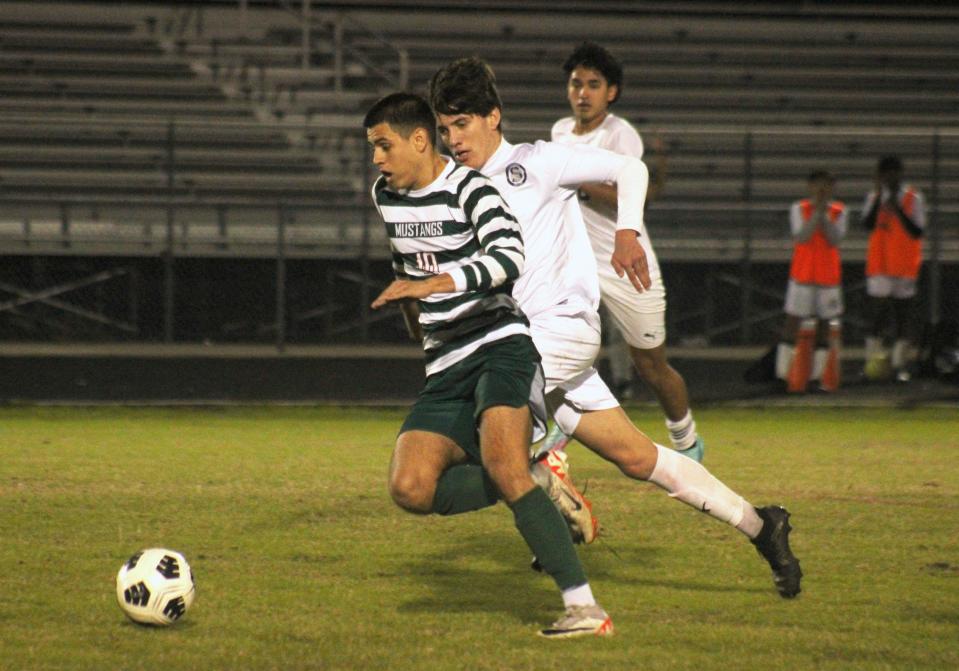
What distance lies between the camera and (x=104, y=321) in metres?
17.7

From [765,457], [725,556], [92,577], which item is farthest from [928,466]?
[92,577]

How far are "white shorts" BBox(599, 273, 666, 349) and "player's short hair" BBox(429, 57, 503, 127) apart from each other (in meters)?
2.23

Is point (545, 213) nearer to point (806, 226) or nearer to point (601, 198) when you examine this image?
point (601, 198)

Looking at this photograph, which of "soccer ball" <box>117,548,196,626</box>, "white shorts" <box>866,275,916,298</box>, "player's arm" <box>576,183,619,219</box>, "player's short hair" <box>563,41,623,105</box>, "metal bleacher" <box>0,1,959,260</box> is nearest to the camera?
"soccer ball" <box>117,548,196,626</box>

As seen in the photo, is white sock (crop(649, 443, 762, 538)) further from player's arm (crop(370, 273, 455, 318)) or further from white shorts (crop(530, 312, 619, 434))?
player's arm (crop(370, 273, 455, 318))

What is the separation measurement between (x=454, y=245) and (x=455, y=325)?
10.6 inches

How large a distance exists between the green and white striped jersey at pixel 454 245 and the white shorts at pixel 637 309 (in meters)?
2.61

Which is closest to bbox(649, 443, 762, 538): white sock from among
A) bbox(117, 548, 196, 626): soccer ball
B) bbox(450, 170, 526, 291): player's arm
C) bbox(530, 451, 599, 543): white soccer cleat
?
bbox(530, 451, 599, 543): white soccer cleat

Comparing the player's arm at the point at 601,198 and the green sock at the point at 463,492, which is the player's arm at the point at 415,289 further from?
the player's arm at the point at 601,198

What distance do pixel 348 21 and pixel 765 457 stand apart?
14837 mm

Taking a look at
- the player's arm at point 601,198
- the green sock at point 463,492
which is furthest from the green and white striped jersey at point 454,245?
the player's arm at point 601,198

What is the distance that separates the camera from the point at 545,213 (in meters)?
5.71

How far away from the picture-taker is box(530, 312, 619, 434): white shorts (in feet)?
18.0

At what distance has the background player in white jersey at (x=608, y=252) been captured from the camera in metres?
7.61
